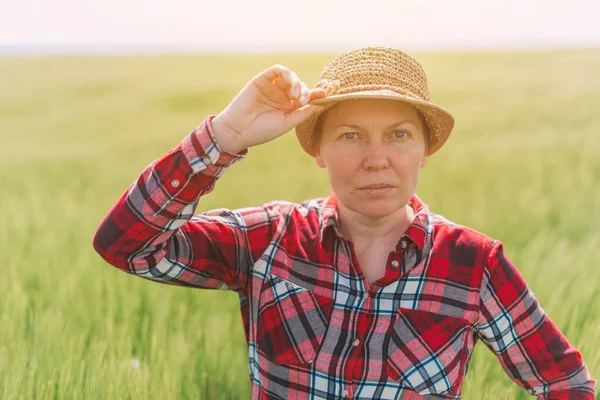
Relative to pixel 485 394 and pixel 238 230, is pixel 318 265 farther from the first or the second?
pixel 485 394

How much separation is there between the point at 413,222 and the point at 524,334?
0.99 ft

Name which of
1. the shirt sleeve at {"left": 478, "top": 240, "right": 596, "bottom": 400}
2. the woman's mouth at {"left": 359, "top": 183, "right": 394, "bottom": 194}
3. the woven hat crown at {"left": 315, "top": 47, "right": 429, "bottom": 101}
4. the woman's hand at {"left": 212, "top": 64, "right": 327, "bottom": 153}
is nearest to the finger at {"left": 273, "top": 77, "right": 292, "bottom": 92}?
the woman's hand at {"left": 212, "top": 64, "right": 327, "bottom": 153}

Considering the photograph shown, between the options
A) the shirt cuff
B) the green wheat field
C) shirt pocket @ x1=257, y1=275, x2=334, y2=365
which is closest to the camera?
the shirt cuff

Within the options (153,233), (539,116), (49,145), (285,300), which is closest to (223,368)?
(285,300)

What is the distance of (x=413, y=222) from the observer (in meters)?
1.17

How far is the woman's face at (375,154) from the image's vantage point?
1100 millimetres

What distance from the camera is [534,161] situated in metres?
2.47

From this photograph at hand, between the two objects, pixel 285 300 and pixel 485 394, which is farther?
pixel 485 394

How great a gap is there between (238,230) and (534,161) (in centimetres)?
172

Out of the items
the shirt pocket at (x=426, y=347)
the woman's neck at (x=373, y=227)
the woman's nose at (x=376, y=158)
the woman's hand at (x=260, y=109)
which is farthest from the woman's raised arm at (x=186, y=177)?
the shirt pocket at (x=426, y=347)

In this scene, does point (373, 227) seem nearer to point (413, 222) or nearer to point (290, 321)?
point (413, 222)

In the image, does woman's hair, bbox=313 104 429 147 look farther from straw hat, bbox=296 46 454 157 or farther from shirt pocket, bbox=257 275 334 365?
shirt pocket, bbox=257 275 334 365

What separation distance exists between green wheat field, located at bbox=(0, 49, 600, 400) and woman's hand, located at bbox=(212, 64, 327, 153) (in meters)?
0.73

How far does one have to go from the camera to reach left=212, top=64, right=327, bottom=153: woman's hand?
1.04 metres
